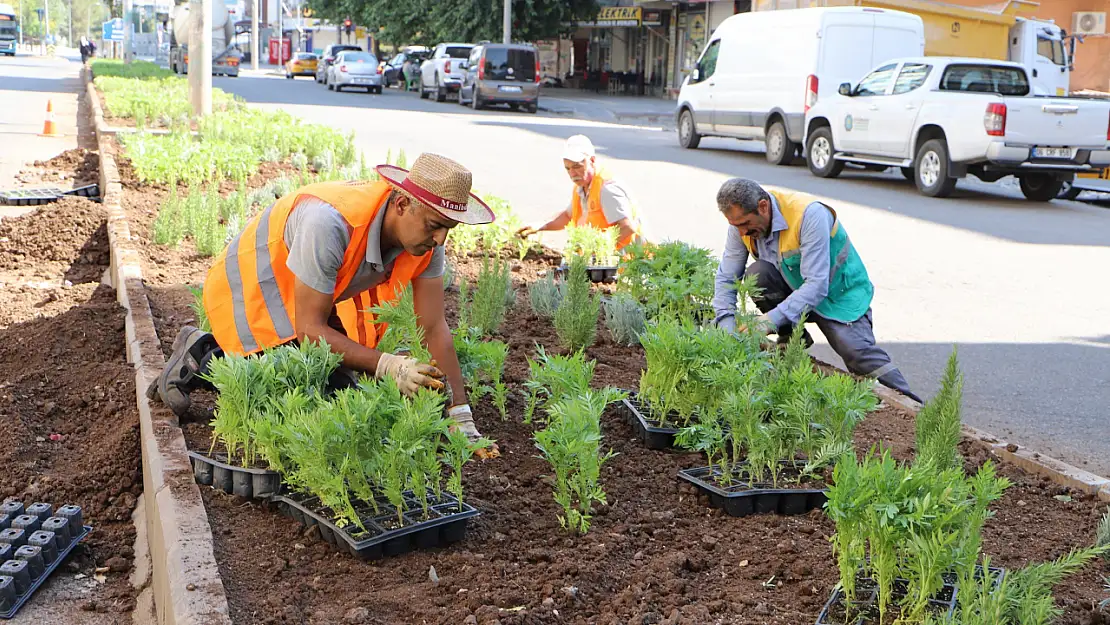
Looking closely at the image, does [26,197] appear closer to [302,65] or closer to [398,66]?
[398,66]

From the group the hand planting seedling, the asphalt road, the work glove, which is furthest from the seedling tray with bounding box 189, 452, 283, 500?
the asphalt road

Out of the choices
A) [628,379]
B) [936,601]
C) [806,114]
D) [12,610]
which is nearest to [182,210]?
[628,379]

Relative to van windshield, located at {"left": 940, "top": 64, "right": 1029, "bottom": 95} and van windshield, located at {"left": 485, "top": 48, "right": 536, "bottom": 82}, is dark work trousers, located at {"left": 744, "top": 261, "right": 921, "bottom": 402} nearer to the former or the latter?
van windshield, located at {"left": 940, "top": 64, "right": 1029, "bottom": 95}

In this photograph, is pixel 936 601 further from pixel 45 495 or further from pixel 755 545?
pixel 45 495

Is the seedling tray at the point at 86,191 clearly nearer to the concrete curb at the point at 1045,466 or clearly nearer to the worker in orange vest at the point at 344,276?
the worker in orange vest at the point at 344,276

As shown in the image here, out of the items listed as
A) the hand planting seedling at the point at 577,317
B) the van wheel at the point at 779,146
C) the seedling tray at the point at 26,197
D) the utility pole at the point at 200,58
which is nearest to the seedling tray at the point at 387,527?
the hand planting seedling at the point at 577,317

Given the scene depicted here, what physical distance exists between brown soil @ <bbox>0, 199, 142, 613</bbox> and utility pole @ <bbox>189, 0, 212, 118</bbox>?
367 inches

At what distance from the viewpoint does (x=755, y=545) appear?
138 inches

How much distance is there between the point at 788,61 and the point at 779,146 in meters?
1.42

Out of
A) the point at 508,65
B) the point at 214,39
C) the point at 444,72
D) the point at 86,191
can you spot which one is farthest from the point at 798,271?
the point at 214,39

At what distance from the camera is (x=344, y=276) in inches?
161

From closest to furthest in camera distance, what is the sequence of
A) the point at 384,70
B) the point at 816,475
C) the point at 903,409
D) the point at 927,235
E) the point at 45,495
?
the point at 816,475 < the point at 45,495 < the point at 903,409 < the point at 927,235 < the point at 384,70

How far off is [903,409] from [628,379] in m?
1.29

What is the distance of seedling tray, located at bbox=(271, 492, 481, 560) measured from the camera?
334 centimetres
